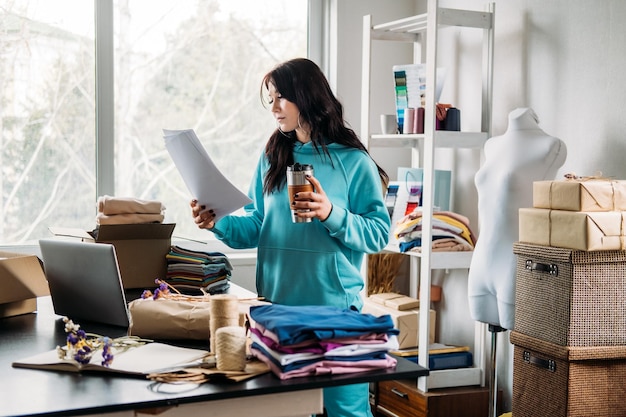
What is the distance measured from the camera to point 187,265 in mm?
2777

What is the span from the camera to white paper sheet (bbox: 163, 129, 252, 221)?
2.08 metres

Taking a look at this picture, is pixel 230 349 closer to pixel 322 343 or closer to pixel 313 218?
pixel 322 343

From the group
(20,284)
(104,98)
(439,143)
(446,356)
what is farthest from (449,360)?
(104,98)

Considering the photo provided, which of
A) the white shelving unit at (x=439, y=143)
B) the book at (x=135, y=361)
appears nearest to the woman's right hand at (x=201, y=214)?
the book at (x=135, y=361)

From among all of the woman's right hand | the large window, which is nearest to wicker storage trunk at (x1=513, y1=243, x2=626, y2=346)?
the woman's right hand

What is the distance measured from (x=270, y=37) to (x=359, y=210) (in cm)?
215

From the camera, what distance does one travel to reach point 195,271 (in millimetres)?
2766

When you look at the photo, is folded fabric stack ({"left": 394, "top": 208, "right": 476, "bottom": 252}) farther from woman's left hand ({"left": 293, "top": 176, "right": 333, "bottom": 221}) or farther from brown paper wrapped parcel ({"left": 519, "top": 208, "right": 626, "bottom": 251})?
woman's left hand ({"left": 293, "top": 176, "right": 333, "bottom": 221})

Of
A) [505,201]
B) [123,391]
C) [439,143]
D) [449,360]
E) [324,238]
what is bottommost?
[449,360]

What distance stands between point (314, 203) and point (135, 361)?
69cm

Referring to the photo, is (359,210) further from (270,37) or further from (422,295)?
(270,37)

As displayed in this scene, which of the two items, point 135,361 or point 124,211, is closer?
point 135,361

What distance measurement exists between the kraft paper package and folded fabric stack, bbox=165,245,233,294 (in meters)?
0.82

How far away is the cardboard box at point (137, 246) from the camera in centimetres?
273
